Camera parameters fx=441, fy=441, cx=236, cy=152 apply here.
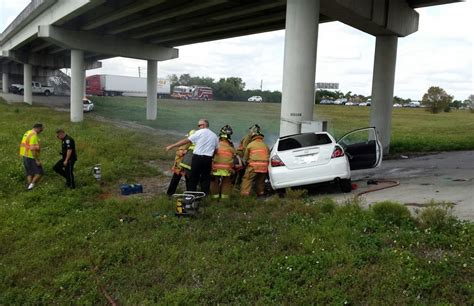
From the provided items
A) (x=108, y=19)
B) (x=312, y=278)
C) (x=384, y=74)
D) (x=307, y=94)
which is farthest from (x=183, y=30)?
(x=312, y=278)

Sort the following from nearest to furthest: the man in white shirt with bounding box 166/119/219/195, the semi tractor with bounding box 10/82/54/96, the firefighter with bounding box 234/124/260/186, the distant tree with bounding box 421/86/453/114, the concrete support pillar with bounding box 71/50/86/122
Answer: the man in white shirt with bounding box 166/119/219/195 → the firefighter with bounding box 234/124/260/186 → the concrete support pillar with bounding box 71/50/86/122 → the distant tree with bounding box 421/86/453/114 → the semi tractor with bounding box 10/82/54/96

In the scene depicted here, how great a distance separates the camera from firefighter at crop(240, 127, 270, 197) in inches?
362

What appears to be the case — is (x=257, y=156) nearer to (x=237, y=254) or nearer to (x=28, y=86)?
(x=237, y=254)

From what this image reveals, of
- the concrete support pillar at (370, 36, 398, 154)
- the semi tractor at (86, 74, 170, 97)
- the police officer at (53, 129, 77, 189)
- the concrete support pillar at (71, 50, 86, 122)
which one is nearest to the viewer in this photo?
the police officer at (53, 129, 77, 189)

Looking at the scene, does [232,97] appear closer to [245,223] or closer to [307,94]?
[307,94]

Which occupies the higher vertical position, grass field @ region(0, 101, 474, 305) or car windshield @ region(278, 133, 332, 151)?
car windshield @ region(278, 133, 332, 151)

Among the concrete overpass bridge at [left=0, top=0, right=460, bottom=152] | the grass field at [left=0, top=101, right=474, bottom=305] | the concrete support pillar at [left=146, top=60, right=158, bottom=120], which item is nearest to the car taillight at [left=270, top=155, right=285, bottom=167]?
the grass field at [left=0, top=101, right=474, bottom=305]

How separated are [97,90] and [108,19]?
5483cm

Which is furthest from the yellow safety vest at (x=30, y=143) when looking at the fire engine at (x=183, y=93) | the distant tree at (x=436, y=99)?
the fire engine at (x=183, y=93)

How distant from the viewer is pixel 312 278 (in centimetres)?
503

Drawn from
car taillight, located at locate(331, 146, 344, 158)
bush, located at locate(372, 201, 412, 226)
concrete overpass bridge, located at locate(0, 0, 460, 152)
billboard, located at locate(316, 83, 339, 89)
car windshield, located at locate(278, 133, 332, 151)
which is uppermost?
concrete overpass bridge, located at locate(0, 0, 460, 152)

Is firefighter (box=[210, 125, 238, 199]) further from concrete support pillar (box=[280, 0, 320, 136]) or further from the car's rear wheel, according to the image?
concrete support pillar (box=[280, 0, 320, 136])

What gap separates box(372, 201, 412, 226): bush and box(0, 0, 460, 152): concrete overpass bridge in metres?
6.40

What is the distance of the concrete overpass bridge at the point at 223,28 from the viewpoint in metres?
12.9
